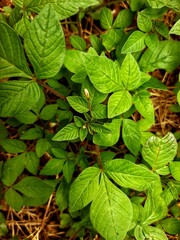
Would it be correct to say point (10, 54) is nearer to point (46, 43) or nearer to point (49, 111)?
point (46, 43)

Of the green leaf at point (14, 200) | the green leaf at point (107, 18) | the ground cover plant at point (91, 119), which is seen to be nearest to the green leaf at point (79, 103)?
the ground cover plant at point (91, 119)

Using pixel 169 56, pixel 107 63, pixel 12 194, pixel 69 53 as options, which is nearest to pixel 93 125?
pixel 107 63

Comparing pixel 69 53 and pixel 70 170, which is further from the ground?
pixel 69 53

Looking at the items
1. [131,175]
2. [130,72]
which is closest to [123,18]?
[130,72]

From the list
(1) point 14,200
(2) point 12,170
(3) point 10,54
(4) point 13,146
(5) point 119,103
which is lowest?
(1) point 14,200

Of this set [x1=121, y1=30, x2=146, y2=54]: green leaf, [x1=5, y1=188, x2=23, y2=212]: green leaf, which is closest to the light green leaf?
[x1=121, y1=30, x2=146, y2=54]: green leaf

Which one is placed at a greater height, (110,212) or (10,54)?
(10,54)

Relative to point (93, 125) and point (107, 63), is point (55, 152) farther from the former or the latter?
point (107, 63)

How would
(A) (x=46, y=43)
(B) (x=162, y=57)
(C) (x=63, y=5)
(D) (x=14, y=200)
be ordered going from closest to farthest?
(A) (x=46, y=43) → (C) (x=63, y=5) → (B) (x=162, y=57) → (D) (x=14, y=200)
